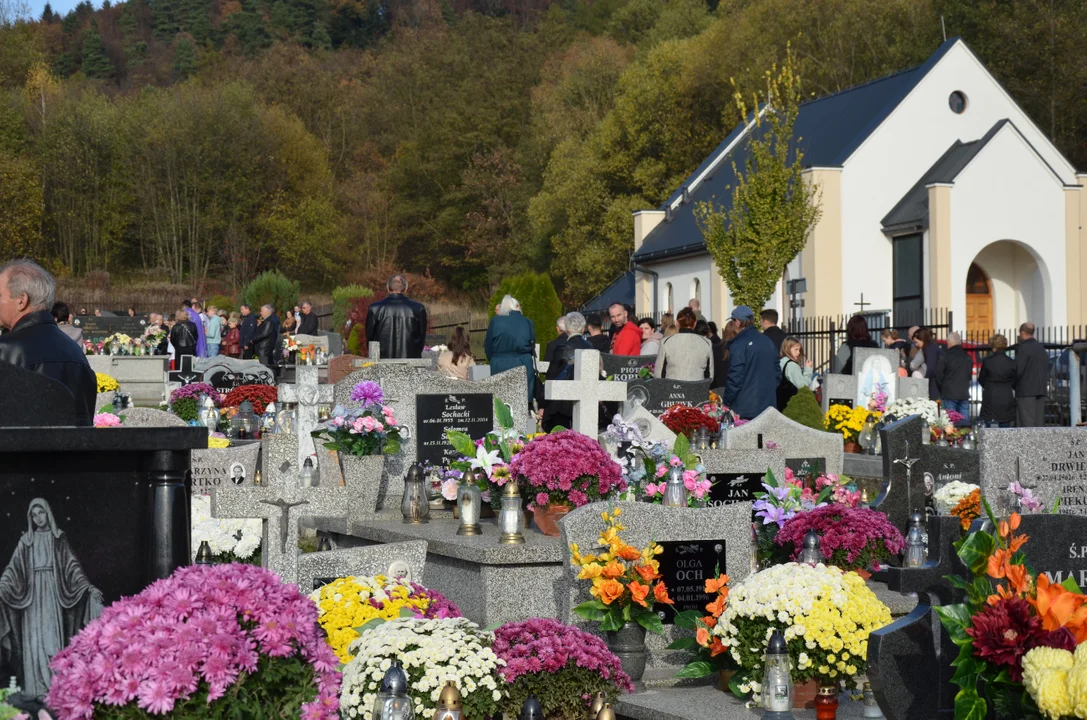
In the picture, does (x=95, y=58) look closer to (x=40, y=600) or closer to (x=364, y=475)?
(x=364, y=475)

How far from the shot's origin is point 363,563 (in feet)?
23.4

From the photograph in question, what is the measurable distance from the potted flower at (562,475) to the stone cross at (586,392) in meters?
3.12

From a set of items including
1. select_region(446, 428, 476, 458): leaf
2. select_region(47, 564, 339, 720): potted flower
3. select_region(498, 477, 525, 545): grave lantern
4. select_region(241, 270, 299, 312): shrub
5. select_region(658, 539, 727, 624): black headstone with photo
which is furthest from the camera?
select_region(241, 270, 299, 312): shrub

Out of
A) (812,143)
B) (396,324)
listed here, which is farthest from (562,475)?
(812,143)

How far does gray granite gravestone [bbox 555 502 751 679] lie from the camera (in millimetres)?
7047

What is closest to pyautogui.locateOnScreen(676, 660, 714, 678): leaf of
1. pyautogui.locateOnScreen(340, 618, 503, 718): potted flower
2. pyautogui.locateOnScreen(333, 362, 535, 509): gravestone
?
pyautogui.locateOnScreen(340, 618, 503, 718): potted flower

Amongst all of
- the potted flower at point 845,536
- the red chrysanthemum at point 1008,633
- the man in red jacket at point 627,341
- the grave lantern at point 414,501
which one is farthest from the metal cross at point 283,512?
the man in red jacket at point 627,341

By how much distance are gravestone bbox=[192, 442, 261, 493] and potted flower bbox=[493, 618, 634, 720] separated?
19.2ft

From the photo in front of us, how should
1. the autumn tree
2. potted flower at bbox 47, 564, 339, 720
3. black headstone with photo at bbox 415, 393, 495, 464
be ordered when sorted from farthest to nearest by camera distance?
the autumn tree → black headstone with photo at bbox 415, 393, 495, 464 → potted flower at bbox 47, 564, 339, 720

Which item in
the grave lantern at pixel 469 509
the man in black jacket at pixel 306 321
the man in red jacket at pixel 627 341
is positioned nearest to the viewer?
the grave lantern at pixel 469 509

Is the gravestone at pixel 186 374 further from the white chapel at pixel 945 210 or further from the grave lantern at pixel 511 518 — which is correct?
the white chapel at pixel 945 210

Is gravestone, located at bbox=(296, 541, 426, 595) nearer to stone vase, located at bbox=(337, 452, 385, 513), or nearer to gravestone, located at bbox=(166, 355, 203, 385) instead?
stone vase, located at bbox=(337, 452, 385, 513)

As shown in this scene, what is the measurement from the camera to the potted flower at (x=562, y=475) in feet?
28.0

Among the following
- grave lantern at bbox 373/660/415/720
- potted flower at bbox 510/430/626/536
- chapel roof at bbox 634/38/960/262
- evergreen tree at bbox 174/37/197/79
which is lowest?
grave lantern at bbox 373/660/415/720
